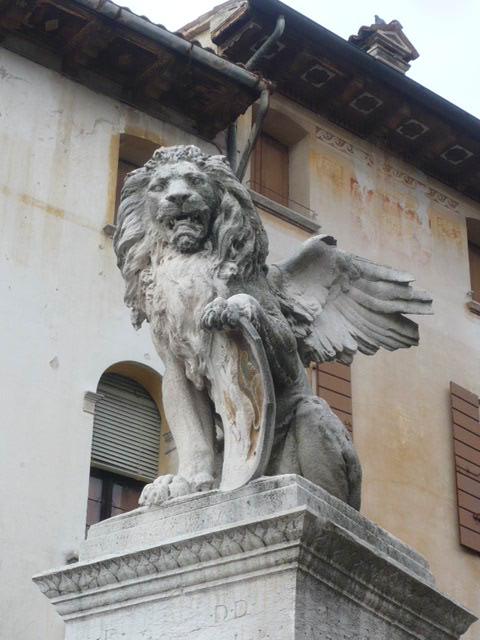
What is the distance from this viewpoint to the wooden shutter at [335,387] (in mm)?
17328

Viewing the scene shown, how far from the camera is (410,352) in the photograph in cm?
1902

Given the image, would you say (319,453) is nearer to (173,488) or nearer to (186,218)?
(173,488)

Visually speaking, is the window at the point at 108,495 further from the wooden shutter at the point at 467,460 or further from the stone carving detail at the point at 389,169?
the stone carving detail at the point at 389,169

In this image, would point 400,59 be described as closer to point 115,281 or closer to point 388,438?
point 388,438

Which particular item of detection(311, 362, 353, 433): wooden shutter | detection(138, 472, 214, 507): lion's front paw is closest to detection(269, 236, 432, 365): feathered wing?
detection(138, 472, 214, 507): lion's front paw

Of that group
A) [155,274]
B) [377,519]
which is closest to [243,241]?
[155,274]

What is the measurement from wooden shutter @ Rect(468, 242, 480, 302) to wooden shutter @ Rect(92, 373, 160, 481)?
6.86 metres

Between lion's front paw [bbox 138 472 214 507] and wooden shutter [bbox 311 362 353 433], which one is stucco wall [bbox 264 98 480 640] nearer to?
wooden shutter [bbox 311 362 353 433]

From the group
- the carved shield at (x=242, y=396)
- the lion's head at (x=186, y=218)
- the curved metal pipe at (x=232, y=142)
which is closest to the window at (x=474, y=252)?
the curved metal pipe at (x=232, y=142)

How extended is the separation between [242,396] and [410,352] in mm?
12335

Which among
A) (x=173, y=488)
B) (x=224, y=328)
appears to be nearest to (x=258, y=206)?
(x=224, y=328)

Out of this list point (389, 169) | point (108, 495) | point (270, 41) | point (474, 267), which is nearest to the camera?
point (108, 495)

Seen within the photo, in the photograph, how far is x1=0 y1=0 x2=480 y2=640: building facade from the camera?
14453mm

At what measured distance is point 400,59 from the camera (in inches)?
831
